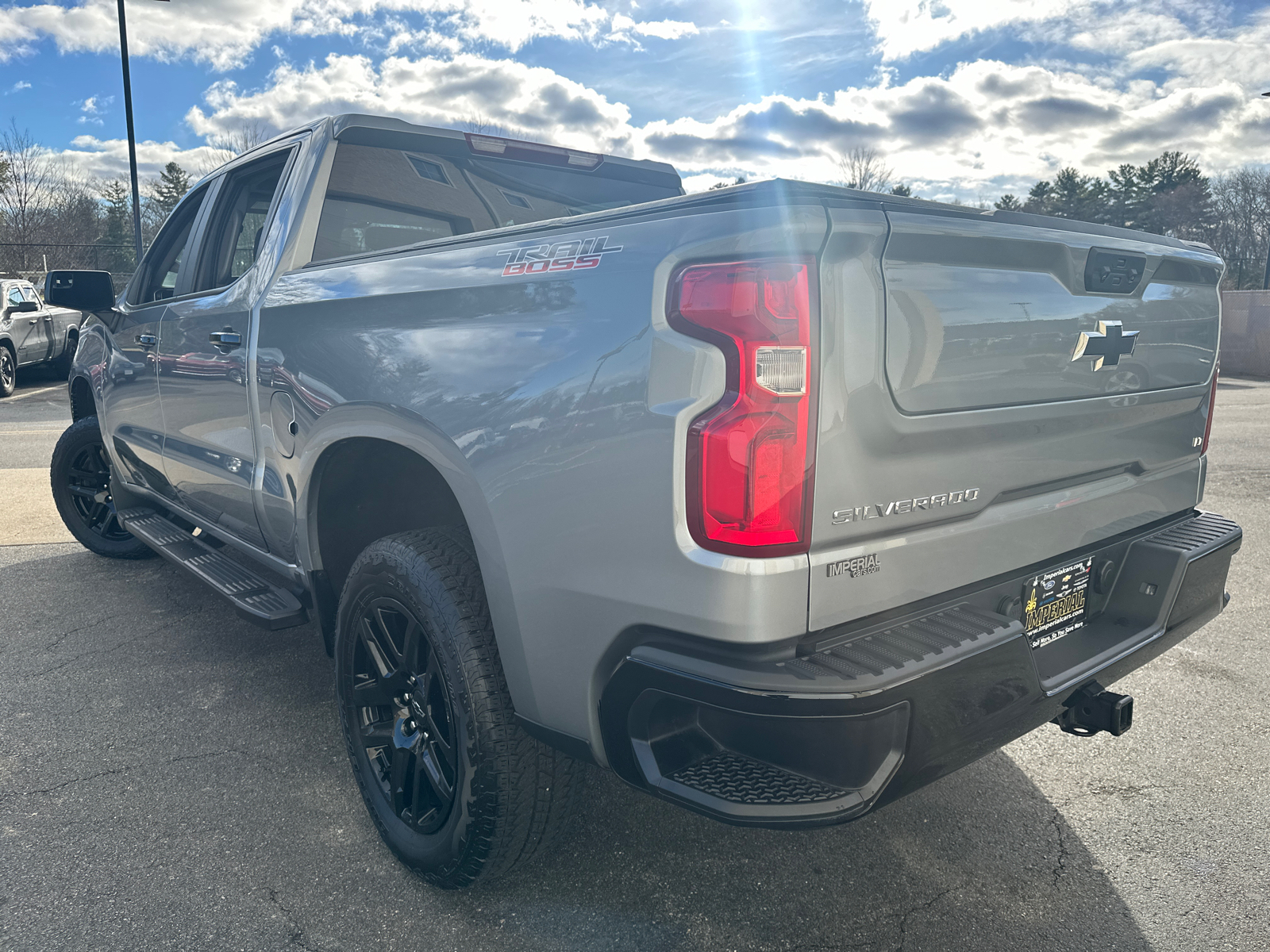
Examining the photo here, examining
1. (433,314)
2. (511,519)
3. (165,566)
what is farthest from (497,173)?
(165,566)

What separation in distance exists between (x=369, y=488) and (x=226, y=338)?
Answer: 2.70 feet

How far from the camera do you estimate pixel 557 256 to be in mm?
1901

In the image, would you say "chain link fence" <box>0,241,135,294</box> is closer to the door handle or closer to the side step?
the side step

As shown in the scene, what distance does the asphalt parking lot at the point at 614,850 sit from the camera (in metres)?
2.14

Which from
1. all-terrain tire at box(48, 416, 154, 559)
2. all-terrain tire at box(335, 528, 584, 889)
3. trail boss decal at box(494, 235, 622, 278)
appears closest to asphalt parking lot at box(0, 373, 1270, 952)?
all-terrain tire at box(335, 528, 584, 889)

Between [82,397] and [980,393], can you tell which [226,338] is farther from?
[82,397]

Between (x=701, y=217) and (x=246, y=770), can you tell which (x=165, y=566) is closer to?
(x=246, y=770)

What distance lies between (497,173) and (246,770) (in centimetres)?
232

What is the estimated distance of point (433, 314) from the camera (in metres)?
2.17

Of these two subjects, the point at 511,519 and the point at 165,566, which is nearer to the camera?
the point at 511,519

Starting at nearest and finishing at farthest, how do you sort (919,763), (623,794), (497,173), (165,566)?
1. (919,763)
2. (623,794)
3. (497,173)
4. (165,566)

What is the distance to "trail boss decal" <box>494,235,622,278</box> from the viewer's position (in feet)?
5.92

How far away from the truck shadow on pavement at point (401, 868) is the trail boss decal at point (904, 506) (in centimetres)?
101

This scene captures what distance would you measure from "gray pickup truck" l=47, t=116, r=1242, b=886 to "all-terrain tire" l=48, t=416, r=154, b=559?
268 centimetres
